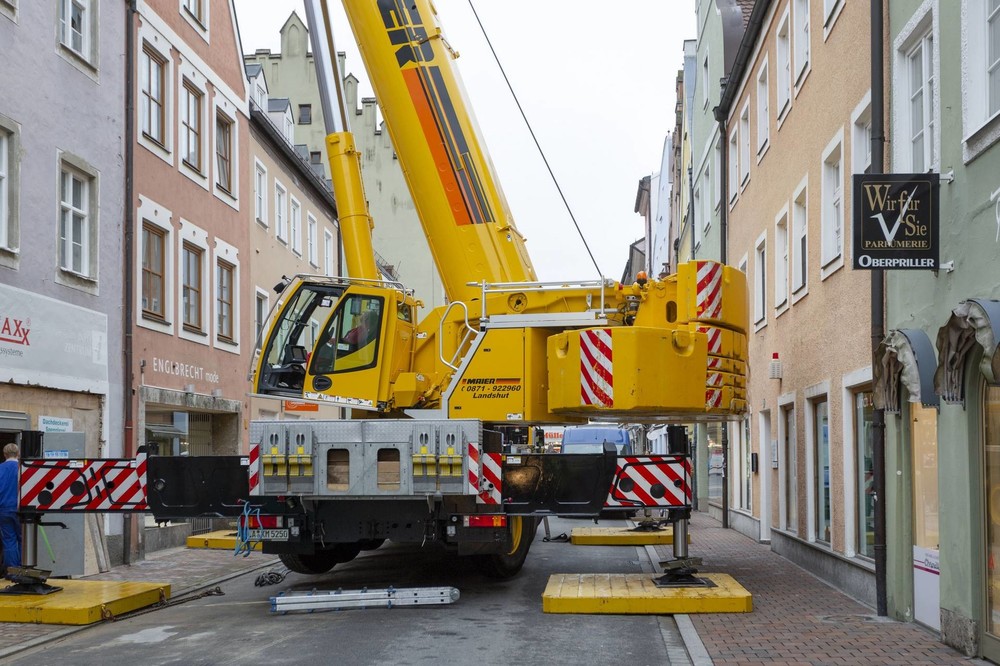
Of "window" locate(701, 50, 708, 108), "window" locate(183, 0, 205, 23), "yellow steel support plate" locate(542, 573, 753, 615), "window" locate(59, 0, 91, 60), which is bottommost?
"yellow steel support plate" locate(542, 573, 753, 615)

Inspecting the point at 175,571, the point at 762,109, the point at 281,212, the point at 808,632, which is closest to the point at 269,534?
the point at 175,571

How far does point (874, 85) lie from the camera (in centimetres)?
1157

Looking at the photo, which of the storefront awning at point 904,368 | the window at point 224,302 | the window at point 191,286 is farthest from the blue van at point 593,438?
the storefront awning at point 904,368

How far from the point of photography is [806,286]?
629 inches

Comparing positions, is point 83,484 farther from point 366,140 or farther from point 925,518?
point 366,140

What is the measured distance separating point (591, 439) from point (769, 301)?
13.8 metres

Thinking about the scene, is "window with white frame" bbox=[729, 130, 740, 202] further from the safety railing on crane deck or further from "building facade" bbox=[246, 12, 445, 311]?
"building facade" bbox=[246, 12, 445, 311]

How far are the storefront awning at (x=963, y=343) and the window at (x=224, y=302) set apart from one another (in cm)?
1587

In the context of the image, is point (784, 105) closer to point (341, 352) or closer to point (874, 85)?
point (874, 85)

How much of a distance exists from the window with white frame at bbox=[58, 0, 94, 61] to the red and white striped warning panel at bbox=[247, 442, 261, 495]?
24.4ft

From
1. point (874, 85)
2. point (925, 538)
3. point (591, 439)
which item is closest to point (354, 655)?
point (925, 538)

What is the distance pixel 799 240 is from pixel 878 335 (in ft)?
18.9

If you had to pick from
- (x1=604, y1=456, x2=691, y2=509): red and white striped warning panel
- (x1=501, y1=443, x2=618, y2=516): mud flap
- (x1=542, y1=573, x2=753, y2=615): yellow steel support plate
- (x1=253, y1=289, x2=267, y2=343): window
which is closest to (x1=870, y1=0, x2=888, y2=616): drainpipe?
(x1=542, y1=573, x2=753, y2=615): yellow steel support plate

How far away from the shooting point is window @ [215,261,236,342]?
74.2ft
